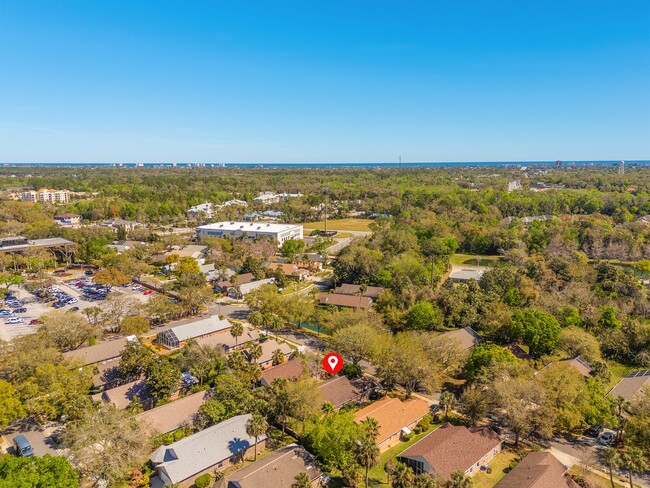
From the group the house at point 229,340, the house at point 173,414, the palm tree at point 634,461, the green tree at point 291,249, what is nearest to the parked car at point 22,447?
the house at point 173,414

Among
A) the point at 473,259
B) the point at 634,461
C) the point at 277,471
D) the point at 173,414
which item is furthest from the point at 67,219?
the point at 634,461

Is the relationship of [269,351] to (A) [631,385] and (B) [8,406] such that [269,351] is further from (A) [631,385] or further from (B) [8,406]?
(A) [631,385]

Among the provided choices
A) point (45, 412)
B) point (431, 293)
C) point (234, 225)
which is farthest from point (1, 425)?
point (234, 225)

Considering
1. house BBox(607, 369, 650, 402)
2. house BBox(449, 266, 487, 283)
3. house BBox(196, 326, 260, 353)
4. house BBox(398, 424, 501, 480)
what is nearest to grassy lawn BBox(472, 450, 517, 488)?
house BBox(398, 424, 501, 480)

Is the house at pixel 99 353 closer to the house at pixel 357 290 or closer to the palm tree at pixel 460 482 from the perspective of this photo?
the house at pixel 357 290

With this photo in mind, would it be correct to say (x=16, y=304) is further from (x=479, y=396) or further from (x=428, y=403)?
(x=479, y=396)

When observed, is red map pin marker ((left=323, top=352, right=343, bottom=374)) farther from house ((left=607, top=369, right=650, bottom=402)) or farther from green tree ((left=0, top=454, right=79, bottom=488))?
house ((left=607, top=369, right=650, bottom=402))
